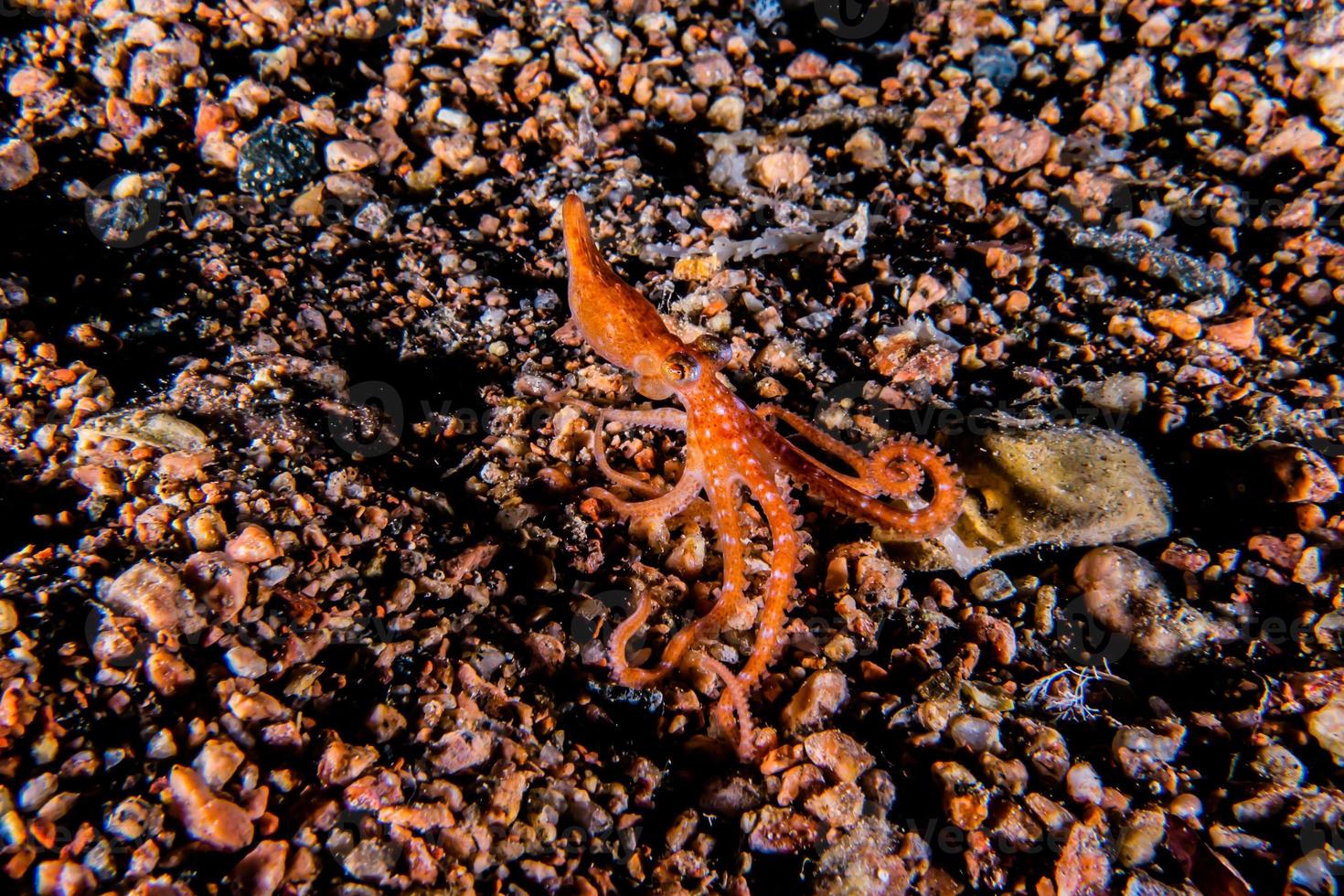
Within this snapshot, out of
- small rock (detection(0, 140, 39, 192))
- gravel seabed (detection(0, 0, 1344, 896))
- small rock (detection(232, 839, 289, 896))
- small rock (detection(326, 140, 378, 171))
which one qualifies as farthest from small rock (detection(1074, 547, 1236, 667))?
small rock (detection(0, 140, 39, 192))

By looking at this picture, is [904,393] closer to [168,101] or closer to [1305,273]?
[1305,273]

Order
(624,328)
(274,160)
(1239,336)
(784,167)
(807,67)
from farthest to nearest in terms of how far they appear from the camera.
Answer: (807,67) → (784,167) → (274,160) → (1239,336) → (624,328)

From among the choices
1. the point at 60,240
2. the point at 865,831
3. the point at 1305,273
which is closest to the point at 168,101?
the point at 60,240

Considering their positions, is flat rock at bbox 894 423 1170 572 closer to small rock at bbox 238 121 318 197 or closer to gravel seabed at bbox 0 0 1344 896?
gravel seabed at bbox 0 0 1344 896

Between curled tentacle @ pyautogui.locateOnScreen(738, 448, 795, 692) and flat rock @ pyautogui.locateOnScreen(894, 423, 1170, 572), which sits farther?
flat rock @ pyautogui.locateOnScreen(894, 423, 1170, 572)

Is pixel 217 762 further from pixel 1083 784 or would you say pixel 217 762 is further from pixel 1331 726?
pixel 1331 726

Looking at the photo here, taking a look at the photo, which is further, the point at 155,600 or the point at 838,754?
the point at 838,754

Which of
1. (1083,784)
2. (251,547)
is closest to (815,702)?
(1083,784)

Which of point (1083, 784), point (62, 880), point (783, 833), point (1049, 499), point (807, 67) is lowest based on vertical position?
point (783, 833)
